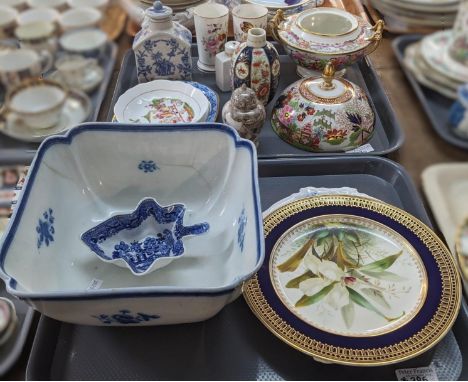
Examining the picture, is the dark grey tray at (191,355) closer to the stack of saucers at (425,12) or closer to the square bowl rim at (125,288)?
the square bowl rim at (125,288)

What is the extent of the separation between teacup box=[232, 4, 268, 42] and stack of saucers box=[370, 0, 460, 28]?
0.52 m

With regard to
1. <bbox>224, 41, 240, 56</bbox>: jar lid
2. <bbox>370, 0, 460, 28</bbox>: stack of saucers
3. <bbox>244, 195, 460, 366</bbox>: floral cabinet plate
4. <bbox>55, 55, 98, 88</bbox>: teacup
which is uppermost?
<bbox>370, 0, 460, 28</bbox>: stack of saucers

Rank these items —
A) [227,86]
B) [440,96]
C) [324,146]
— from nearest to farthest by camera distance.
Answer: [440,96]
[324,146]
[227,86]

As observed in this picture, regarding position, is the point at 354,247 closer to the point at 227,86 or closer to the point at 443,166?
the point at 443,166

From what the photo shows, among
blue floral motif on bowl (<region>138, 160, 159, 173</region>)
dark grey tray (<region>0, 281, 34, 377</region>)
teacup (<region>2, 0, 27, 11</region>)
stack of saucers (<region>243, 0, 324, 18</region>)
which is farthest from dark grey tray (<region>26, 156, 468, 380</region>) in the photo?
stack of saucers (<region>243, 0, 324, 18</region>)

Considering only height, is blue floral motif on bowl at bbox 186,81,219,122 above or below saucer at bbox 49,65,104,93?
below

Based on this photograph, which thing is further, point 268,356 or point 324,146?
point 324,146

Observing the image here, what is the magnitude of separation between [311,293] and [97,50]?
1.08ft

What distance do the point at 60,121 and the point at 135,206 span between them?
15 centimetres

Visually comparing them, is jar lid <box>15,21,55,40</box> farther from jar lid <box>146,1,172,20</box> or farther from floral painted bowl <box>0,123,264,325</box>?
jar lid <box>146,1,172,20</box>

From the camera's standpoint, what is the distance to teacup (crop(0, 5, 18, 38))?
40 centimetres

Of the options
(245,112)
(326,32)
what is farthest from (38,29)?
(326,32)

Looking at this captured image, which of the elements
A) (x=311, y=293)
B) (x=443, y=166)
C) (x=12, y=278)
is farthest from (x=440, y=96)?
(x=12, y=278)

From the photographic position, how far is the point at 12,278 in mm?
372
